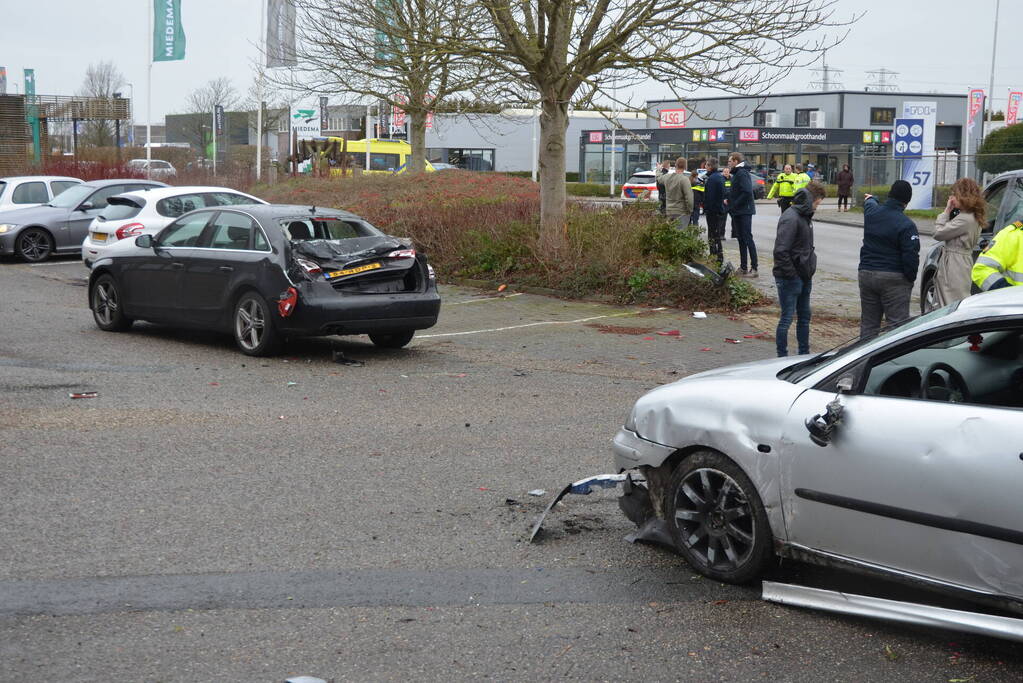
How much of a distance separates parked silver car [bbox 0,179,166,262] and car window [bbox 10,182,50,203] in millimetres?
683

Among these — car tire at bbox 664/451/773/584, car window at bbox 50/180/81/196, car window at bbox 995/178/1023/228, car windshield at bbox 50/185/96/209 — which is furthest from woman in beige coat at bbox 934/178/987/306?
car window at bbox 50/180/81/196

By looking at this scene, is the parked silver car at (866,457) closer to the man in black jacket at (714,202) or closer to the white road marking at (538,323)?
the white road marking at (538,323)

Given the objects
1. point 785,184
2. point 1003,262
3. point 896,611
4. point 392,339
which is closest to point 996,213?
point 1003,262

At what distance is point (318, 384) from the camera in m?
10.4

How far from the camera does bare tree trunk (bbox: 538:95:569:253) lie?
1811 centimetres

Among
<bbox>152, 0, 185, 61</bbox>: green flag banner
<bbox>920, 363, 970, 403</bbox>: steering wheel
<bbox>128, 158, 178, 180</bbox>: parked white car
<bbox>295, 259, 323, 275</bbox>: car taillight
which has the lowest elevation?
<bbox>920, 363, 970, 403</bbox>: steering wheel

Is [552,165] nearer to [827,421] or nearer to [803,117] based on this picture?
[827,421]

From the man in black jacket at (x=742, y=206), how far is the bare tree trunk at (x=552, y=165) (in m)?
2.67

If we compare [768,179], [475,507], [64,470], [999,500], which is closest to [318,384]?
[64,470]

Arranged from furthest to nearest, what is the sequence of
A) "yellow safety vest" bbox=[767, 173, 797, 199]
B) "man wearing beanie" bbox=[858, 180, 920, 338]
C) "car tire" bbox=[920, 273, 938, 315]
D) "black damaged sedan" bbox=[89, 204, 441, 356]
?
→ "yellow safety vest" bbox=[767, 173, 797, 199], "car tire" bbox=[920, 273, 938, 315], "black damaged sedan" bbox=[89, 204, 441, 356], "man wearing beanie" bbox=[858, 180, 920, 338]

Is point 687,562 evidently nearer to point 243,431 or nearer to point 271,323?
point 243,431

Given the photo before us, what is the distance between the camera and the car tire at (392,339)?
1252 centimetres

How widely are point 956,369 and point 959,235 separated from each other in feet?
20.2

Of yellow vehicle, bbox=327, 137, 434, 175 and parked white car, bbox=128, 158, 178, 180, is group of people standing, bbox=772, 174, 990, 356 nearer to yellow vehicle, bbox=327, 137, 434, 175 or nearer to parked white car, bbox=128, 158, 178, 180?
parked white car, bbox=128, 158, 178, 180
